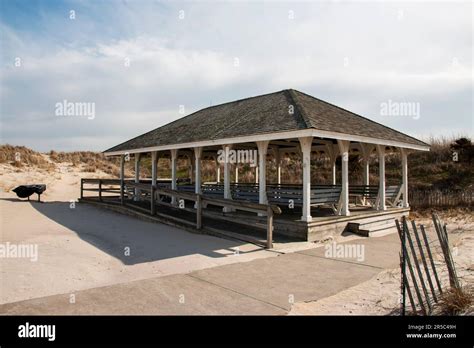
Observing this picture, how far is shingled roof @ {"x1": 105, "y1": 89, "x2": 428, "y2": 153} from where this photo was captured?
1109cm

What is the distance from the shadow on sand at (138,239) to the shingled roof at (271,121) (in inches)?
139

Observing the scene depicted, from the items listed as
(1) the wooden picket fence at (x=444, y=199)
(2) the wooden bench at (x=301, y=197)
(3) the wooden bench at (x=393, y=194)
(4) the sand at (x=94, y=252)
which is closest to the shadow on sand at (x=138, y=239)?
(4) the sand at (x=94, y=252)

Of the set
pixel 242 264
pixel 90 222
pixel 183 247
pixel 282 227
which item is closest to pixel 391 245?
pixel 282 227

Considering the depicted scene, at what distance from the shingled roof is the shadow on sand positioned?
352 cm

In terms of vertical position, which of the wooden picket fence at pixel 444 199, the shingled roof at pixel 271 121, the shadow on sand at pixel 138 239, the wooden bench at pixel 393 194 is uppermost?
the shingled roof at pixel 271 121

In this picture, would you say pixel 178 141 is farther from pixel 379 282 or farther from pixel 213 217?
pixel 379 282

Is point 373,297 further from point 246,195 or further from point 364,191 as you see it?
point 364,191

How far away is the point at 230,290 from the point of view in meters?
6.05

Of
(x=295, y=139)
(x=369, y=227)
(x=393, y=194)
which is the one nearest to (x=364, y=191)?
(x=393, y=194)

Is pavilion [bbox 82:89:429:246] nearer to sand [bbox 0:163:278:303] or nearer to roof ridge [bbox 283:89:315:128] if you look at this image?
roof ridge [bbox 283:89:315:128]

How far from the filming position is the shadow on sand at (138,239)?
8836 mm

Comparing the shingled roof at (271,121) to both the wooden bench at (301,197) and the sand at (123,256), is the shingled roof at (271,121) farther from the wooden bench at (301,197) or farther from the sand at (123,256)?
the sand at (123,256)

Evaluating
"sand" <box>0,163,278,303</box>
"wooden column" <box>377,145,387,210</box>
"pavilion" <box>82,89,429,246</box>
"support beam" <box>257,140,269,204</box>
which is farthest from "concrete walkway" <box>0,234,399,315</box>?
"wooden column" <box>377,145,387,210</box>
